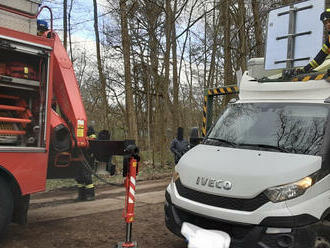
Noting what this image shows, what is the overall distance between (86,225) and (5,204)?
1584mm

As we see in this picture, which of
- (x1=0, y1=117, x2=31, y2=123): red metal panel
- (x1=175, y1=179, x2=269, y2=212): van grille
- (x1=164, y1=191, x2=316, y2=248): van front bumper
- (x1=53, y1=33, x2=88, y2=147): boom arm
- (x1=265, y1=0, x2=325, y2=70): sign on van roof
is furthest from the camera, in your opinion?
(x1=53, y1=33, x2=88, y2=147): boom arm

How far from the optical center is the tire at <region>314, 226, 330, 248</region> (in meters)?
3.69

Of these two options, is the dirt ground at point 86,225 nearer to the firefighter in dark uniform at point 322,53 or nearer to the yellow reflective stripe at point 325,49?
the firefighter in dark uniform at point 322,53

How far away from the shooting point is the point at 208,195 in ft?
13.0

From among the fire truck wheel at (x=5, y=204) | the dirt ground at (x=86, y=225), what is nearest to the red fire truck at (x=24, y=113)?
the fire truck wheel at (x=5, y=204)

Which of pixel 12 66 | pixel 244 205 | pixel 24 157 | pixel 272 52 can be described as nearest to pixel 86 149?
pixel 24 157

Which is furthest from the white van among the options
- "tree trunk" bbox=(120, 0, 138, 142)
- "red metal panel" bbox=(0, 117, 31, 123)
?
"tree trunk" bbox=(120, 0, 138, 142)

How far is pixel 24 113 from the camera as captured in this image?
16.7 ft

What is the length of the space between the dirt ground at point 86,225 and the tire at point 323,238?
1.97 m

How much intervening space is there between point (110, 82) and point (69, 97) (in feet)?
67.2

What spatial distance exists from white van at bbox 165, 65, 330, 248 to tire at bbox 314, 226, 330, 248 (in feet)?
0.03

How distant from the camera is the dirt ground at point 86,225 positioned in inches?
199

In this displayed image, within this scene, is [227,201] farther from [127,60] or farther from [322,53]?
[127,60]

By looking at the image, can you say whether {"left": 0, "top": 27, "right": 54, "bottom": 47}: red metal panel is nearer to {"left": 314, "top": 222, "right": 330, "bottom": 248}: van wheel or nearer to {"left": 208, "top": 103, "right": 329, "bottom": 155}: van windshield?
{"left": 208, "top": 103, "right": 329, "bottom": 155}: van windshield
